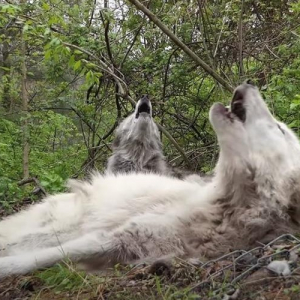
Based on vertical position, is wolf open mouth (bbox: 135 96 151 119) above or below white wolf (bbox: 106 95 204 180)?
above

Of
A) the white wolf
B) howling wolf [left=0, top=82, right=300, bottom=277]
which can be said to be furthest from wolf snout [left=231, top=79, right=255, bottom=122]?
the white wolf

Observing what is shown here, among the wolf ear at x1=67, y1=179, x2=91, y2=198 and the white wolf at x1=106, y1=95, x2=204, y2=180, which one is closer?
the wolf ear at x1=67, y1=179, x2=91, y2=198

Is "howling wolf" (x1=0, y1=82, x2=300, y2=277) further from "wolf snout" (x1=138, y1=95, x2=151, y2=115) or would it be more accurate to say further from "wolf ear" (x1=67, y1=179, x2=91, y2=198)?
"wolf snout" (x1=138, y1=95, x2=151, y2=115)

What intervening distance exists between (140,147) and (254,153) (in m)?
3.76

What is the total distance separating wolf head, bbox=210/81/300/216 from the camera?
134 inches

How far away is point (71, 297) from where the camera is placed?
9.06 ft

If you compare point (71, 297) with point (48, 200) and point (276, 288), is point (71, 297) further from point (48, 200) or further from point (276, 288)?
point (48, 200)

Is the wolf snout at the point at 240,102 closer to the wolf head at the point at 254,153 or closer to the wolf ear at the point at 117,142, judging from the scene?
the wolf head at the point at 254,153

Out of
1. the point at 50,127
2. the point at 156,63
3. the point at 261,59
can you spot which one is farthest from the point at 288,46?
the point at 50,127

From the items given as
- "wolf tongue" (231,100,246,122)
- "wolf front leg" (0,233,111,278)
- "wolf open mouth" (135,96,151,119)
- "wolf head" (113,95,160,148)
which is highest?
"wolf tongue" (231,100,246,122)

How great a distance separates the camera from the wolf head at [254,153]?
134 inches

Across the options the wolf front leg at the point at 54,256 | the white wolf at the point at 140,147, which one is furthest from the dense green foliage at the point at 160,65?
the wolf front leg at the point at 54,256

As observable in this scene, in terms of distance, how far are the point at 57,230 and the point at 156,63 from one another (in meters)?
5.91

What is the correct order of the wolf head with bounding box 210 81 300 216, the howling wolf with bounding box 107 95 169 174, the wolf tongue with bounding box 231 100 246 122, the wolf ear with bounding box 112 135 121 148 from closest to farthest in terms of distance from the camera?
the wolf head with bounding box 210 81 300 216
the wolf tongue with bounding box 231 100 246 122
the howling wolf with bounding box 107 95 169 174
the wolf ear with bounding box 112 135 121 148
